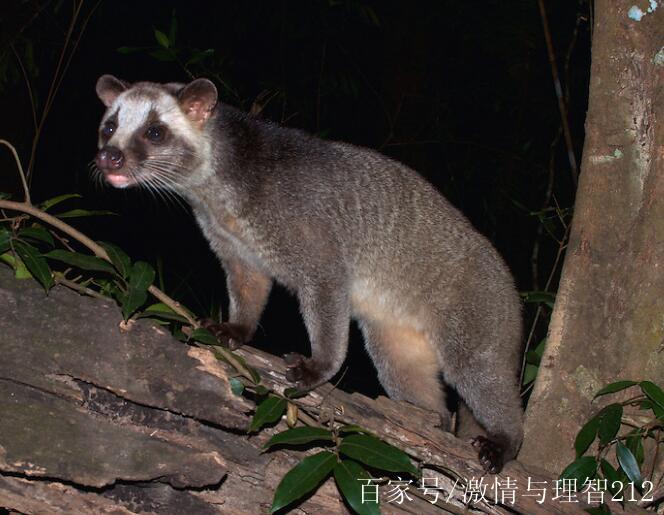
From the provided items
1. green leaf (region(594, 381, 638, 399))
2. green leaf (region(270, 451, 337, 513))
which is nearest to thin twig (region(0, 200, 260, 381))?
green leaf (region(270, 451, 337, 513))

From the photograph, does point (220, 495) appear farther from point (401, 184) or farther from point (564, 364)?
point (401, 184)

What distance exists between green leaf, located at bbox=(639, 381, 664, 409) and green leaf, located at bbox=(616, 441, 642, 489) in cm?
27

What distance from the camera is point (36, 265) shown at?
298 centimetres

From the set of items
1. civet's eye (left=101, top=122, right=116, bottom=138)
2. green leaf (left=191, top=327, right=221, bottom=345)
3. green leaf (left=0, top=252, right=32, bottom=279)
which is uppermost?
civet's eye (left=101, top=122, right=116, bottom=138)

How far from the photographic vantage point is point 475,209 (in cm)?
929

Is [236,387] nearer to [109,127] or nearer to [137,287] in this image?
[137,287]

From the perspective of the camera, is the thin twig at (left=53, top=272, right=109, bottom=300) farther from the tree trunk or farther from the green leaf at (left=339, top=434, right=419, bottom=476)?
the tree trunk

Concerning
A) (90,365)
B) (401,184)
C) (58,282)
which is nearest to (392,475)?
(90,365)

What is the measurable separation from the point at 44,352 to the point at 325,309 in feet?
5.74

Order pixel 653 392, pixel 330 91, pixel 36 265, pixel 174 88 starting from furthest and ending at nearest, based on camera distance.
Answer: pixel 330 91, pixel 174 88, pixel 653 392, pixel 36 265

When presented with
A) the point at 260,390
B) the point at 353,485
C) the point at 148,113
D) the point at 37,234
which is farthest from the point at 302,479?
the point at 148,113

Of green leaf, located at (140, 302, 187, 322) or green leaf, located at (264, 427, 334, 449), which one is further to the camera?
green leaf, located at (140, 302, 187, 322)

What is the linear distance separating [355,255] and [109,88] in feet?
5.79

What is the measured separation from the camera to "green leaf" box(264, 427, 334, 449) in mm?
2943
